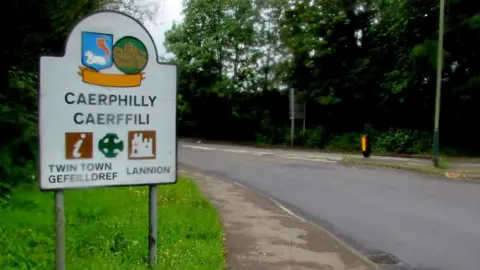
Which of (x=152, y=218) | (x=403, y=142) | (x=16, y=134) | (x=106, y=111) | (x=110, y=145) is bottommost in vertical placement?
(x=403, y=142)

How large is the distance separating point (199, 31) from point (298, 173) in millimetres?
30285

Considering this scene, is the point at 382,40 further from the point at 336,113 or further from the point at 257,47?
the point at 257,47

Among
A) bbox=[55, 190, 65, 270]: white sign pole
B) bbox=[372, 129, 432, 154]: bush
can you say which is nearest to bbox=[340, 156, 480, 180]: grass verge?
bbox=[372, 129, 432, 154]: bush

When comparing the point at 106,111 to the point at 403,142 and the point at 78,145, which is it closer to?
the point at 78,145

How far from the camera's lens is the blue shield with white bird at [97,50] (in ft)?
14.2

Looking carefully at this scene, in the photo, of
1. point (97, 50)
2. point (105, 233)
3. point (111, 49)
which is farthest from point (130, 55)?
point (105, 233)

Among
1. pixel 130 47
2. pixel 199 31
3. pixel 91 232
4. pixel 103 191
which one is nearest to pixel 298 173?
pixel 103 191

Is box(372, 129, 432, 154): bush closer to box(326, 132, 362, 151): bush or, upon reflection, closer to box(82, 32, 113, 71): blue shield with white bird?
box(326, 132, 362, 151): bush

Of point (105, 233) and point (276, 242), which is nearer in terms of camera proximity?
point (105, 233)

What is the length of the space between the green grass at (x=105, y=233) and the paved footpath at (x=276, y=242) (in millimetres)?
351

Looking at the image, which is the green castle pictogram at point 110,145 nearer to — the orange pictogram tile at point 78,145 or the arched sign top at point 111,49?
the orange pictogram tile at point 78,145

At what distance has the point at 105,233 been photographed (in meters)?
6.29

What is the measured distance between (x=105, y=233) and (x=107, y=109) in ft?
8.10

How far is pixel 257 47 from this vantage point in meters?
42.1
